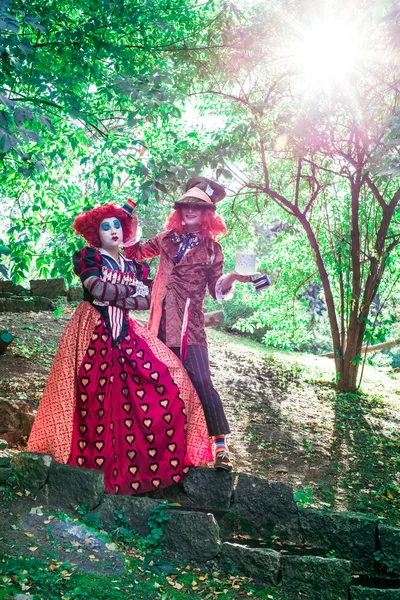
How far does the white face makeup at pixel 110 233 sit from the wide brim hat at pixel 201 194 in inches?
17.0

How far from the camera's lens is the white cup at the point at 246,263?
11.0ft

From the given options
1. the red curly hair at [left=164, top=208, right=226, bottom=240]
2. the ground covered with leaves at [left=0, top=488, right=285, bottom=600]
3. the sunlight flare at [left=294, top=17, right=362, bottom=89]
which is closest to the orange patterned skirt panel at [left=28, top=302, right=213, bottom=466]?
the ground covered with leaves at [left=0, top=488, right=285, bottom=600]

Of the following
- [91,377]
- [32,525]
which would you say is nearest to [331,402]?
[91,377]

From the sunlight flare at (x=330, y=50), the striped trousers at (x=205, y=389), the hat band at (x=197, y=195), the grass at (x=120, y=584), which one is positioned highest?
the sunlight flare at (x=330, y=50)

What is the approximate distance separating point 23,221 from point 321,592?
3221mm

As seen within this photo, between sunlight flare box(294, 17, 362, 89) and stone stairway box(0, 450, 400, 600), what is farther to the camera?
sunlight flare box(294, 17, 362, 89)

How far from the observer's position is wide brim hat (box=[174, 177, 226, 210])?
3.72m

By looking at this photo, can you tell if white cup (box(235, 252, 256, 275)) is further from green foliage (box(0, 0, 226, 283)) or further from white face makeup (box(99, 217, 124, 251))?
green foliage (box(0, 0, 226, 283))

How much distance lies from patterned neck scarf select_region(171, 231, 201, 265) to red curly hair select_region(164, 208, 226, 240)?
0.04 metres

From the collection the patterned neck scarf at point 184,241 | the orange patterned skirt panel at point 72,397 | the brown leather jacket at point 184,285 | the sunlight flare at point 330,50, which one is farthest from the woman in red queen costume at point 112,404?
the sunlight flare at point 330,50

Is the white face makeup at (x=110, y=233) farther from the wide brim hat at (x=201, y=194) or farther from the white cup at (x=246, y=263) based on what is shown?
the white cup at (x=246, y=263)

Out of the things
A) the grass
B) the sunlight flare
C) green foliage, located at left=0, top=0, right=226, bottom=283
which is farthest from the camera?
the sunlight flare

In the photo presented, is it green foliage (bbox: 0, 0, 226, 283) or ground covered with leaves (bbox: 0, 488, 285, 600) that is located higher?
green foliage (bbox: 0, 0, 226, 283)

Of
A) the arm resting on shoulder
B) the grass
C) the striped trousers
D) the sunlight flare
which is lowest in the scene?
the grass
